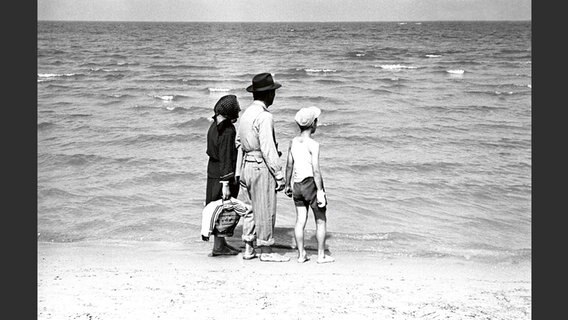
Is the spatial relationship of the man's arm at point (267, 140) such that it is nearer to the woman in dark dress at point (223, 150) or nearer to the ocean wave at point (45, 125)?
the woman in dark dress at point (223, 150)

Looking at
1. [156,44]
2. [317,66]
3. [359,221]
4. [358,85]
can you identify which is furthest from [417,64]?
[359,221]

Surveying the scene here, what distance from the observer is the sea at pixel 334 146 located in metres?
8.43

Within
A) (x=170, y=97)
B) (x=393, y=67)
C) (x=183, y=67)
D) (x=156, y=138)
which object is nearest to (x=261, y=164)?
(x=156, y=138)

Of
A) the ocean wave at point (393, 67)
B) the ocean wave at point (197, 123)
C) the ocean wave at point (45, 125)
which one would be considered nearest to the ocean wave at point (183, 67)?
the ocean wave at point (393, 67)

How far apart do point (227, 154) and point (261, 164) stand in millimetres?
364

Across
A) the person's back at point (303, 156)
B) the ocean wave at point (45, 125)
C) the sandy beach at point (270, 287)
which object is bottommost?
the sandy beach at point (270, 287)

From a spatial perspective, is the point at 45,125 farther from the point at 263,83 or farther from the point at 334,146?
the point at 263,83

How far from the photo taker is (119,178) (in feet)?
35.9

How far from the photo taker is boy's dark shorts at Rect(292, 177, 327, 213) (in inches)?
Answer: 253

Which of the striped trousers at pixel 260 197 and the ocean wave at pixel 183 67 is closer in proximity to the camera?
the striped trousers at pixel 260 197

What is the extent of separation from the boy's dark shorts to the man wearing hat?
16cm

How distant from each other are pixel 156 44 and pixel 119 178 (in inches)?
991

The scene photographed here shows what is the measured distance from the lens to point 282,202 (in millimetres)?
9578

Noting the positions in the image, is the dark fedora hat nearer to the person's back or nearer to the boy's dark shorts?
the person's back
